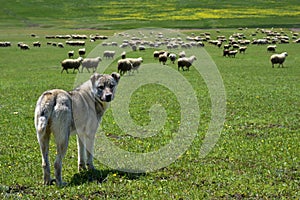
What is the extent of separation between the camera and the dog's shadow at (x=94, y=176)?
813 centimetres

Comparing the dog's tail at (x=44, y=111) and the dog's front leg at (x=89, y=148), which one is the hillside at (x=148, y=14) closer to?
the dog's front leg at (x=89, y=148)

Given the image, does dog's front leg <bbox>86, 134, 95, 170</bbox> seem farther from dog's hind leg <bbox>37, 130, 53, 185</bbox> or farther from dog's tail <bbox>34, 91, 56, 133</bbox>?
dog's tail <bbox>34, 91, 56, 133</bbox>

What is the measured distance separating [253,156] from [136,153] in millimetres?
2756

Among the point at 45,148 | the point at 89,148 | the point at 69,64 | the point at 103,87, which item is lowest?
the point at 69,64

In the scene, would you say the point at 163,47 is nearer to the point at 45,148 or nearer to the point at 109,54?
the point at 109,54

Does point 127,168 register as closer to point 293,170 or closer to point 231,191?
point 231,191

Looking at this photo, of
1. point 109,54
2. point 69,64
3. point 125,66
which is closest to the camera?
point 125,66

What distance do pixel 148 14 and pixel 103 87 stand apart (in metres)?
98.0

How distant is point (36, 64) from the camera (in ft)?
127

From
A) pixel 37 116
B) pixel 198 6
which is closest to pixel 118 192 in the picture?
pixel 37 116

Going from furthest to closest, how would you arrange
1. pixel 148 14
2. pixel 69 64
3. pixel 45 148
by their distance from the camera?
pixel 148 14, pixel 69 64, pixel 45 148

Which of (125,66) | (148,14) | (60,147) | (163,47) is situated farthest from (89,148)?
(148,14)

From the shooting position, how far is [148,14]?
342ft

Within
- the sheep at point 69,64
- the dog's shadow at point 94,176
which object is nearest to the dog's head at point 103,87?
the dog's shadow at point 94,176
